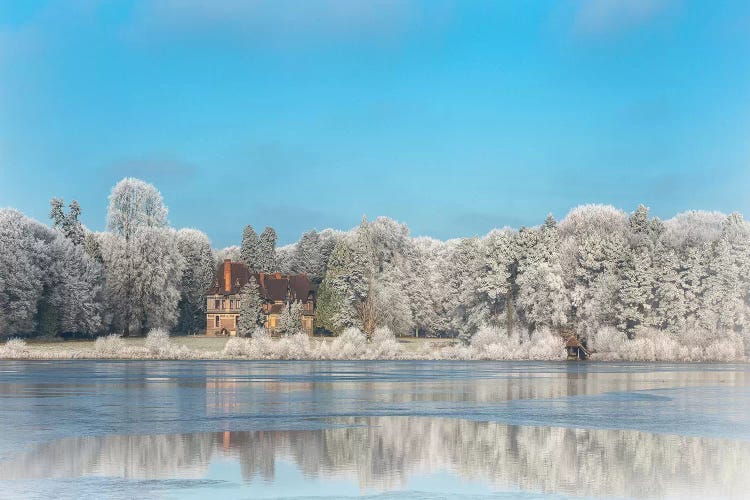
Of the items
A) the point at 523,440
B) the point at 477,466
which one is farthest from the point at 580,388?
the point at 477,466

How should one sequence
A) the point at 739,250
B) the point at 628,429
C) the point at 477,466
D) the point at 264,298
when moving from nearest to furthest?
the point at 477,466, the point at 628,429, the point at 739,250, the point at 264,298

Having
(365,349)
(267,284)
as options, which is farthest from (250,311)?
(365,349)

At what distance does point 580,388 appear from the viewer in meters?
40.5

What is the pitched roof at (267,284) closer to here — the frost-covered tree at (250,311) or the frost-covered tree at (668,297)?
the frost-covered tree at (250,311)

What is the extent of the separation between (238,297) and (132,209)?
Answer: 922 inches

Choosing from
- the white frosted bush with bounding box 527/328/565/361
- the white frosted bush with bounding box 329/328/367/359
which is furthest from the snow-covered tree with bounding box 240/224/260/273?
the white frosted bush with bounding box 527/328/565/361

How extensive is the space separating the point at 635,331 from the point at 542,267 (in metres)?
9.70

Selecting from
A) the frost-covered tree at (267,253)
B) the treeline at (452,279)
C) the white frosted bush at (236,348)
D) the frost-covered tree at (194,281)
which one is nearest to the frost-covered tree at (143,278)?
the treeline at (452,279)

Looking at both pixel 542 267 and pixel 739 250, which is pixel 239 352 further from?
pixel 739 250

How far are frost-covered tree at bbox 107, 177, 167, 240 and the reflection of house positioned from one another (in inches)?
806

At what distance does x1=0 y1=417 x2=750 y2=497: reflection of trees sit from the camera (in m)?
17.6

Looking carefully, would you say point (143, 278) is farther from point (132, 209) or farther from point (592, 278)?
point (592, 278)

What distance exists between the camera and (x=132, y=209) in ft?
303

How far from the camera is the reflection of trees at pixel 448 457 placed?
57.8 ft
